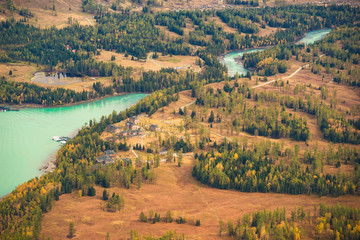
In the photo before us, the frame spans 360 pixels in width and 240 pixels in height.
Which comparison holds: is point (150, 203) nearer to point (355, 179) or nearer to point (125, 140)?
point (125, 140)

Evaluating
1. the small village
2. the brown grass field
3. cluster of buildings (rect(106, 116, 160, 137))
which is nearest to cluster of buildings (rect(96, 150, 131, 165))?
the small village

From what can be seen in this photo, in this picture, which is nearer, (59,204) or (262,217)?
(262,217)

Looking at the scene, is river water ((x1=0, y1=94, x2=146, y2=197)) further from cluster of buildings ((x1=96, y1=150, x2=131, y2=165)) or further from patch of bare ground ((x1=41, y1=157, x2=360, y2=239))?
patch of bare ground ((x1=41, y1=157, x2=360, y2=239))

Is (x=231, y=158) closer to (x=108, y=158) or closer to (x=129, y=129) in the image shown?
(x=108, y=158)

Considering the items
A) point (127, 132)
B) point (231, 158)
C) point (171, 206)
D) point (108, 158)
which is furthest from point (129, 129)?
point (171, 206)

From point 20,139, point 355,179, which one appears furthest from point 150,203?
point 20,139
